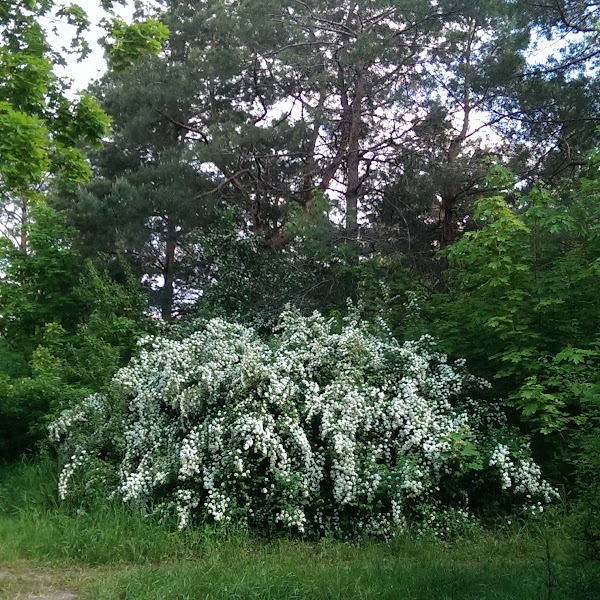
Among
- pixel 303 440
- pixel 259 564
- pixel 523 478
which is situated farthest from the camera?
pixel 523 478

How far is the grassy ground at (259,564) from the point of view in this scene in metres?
4.53

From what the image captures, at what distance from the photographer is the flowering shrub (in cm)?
629

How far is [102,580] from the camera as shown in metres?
5.00

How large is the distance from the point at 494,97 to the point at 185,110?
7.41 meters

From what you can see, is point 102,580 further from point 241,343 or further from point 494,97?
point 494,97

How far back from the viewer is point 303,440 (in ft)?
20.9

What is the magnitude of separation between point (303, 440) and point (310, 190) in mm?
10072

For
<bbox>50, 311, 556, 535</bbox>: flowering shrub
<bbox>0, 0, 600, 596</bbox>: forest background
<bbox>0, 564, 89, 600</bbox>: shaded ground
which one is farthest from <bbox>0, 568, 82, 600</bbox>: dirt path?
<bbox>0, 0, 600, 596</bbox>: forest background

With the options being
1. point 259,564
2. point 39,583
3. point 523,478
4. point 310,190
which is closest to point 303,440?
point 259,564

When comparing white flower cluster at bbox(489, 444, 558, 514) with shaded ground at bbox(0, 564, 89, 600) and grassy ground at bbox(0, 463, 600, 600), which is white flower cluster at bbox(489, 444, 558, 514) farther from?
shaded ground at bbox(0, 564, 89, 600)

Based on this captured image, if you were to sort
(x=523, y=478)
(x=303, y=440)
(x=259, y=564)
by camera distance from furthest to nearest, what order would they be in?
1. (x=523, y=478)
2. (x=303, y=440)
3. (x=259, y=564)

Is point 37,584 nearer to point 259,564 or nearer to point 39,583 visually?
point 39,583

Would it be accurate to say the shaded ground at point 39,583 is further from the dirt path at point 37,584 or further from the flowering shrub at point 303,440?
the flowering shrub at point 303,440

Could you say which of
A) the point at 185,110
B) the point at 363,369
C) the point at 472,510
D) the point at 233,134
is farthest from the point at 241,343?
the point at 185,110
